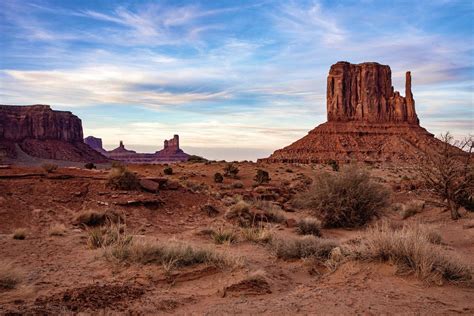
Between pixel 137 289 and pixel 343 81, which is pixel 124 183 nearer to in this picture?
pixel 137 289

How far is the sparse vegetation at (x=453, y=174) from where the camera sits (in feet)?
58.7

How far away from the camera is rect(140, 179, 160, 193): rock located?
761 inches

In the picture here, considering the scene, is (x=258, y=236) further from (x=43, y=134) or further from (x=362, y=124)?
(x=43, y=134)

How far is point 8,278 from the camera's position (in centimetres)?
718

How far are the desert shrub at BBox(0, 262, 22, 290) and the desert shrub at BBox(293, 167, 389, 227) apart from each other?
465 inches

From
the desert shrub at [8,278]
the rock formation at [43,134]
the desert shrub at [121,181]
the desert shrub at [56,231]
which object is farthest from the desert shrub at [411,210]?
the rock formation at [43,134]

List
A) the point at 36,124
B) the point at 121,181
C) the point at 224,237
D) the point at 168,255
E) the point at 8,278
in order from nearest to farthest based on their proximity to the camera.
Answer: the point at 8,278 → the point at 168,255 → the point at 224,237 → the point at 121,181 → the point at 36,124

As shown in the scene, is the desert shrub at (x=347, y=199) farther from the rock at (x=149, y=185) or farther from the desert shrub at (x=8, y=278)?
the desert shrub at (x=8, y=278)

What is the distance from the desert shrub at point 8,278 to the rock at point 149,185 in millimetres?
11824

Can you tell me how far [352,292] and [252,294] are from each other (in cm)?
157

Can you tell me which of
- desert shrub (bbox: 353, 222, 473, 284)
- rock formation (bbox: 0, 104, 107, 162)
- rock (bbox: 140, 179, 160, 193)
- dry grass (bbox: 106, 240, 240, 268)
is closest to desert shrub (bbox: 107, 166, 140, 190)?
rock (bbox: 140, 179, 160, 193)

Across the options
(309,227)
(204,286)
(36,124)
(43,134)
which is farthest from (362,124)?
(204,286)

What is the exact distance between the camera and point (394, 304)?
6.18 m

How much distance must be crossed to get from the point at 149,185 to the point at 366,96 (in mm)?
105073
